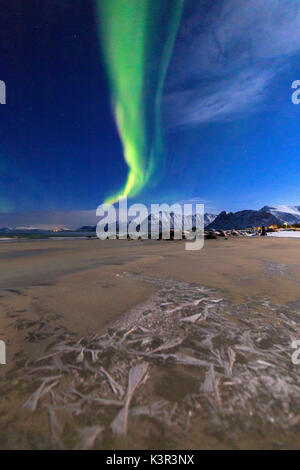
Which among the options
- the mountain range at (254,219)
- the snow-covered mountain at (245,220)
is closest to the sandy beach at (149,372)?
the mountain range at (254,219)

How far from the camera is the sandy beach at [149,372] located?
1016 mm

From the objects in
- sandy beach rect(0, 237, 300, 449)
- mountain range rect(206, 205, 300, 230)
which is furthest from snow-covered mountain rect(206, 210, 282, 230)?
sandy beach rect(0, 237, 300, 449)

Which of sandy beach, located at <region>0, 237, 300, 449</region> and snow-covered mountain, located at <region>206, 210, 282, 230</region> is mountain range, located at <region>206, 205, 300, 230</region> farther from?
sandy beach, located at <region>0, 237, 300, 449</region>

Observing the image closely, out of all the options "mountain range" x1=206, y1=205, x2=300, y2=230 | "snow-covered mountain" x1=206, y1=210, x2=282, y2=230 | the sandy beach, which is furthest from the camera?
"snow-covered mountain" x1=206, y1=210, x2=282, y2=230

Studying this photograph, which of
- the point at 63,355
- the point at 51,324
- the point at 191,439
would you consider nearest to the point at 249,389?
the point at 191,439

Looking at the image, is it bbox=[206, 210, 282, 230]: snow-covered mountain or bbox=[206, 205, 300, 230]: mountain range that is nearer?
bbox=[206, 205, 300, 230]: mountain range

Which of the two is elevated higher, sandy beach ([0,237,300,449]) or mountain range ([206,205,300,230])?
mountain range ([206,205,300,230])

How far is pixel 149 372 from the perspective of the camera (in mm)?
1444

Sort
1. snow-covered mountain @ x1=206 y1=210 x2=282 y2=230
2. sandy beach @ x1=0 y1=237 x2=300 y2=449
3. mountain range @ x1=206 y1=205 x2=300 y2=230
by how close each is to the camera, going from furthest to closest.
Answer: snow-covered mountain @ x1=206 y1=210 x2=282 y2=230, mountain range @ x1=206 y1=205 x2=300 y2=230, sandy beach @ x1=0 y1=237 x2=300 y2=449

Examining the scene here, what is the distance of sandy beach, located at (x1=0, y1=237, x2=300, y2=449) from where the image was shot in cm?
102

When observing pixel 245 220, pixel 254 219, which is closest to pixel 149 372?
pixel 254 219

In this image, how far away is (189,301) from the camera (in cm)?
284

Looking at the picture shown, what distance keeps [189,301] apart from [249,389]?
5.18 ft

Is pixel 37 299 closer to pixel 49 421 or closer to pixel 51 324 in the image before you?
pixel 51 324
